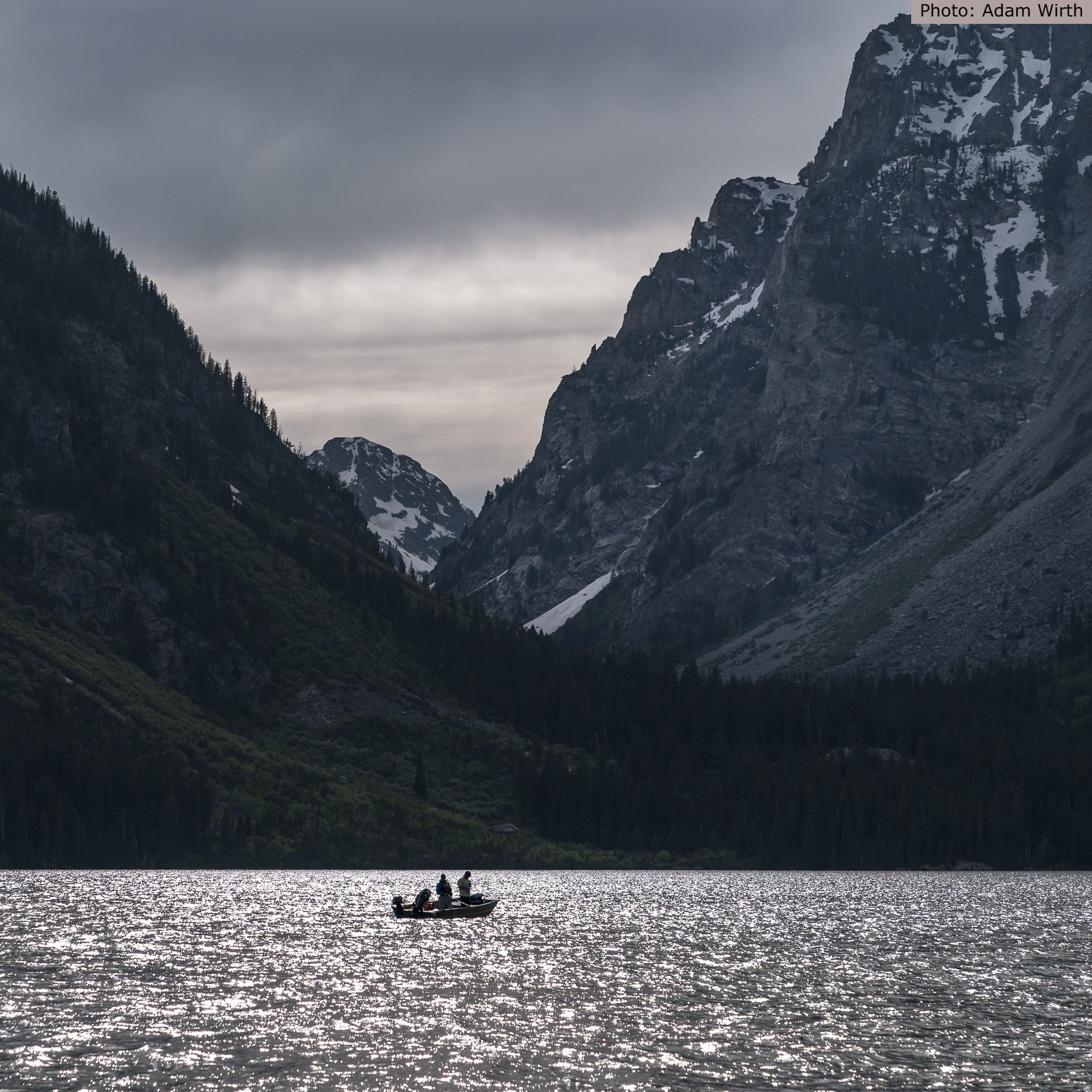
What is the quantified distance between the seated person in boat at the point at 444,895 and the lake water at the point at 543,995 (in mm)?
1932

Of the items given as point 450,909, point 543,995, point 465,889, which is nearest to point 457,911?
point 450,909

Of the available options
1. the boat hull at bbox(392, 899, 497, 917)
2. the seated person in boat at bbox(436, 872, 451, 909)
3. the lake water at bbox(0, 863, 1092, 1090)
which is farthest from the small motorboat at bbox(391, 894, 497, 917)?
the lake water at bbox(0, 863, 1092, 1090)

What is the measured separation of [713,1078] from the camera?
2267 inches

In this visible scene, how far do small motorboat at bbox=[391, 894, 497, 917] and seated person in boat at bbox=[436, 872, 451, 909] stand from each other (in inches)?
12.4

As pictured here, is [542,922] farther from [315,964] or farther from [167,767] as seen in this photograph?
[167,767]

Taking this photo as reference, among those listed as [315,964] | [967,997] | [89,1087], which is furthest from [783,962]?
[89,1087]

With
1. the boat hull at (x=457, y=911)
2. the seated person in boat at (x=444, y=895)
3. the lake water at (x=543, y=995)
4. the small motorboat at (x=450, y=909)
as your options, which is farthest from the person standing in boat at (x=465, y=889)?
the lake water at (x=543, y=995)

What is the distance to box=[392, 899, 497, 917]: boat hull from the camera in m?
121

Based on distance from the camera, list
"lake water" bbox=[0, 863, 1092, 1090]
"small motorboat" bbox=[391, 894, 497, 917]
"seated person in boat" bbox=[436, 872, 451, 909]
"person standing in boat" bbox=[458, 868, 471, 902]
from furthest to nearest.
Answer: "person standing in boat" bbox=[458, 868, 471, 902], "seated person in boat" bbox=[436, 872, 451, 909], "small motorboat" bbox=[391, 894, 497, 917], "lake water" bbox=[0, 863, 1092, 1090]

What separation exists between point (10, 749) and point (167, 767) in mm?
20104

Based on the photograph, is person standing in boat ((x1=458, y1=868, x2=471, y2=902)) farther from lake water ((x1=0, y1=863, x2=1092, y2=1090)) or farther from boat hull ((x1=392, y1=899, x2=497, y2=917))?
lake water ((x1=0, y1=863, x2=1092, y2=1090))

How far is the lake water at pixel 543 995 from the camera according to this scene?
195ft

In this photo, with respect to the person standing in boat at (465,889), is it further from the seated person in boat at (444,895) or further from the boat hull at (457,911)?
the seated person in boat at (444,895)

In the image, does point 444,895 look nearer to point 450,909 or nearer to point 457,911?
point 450,909
